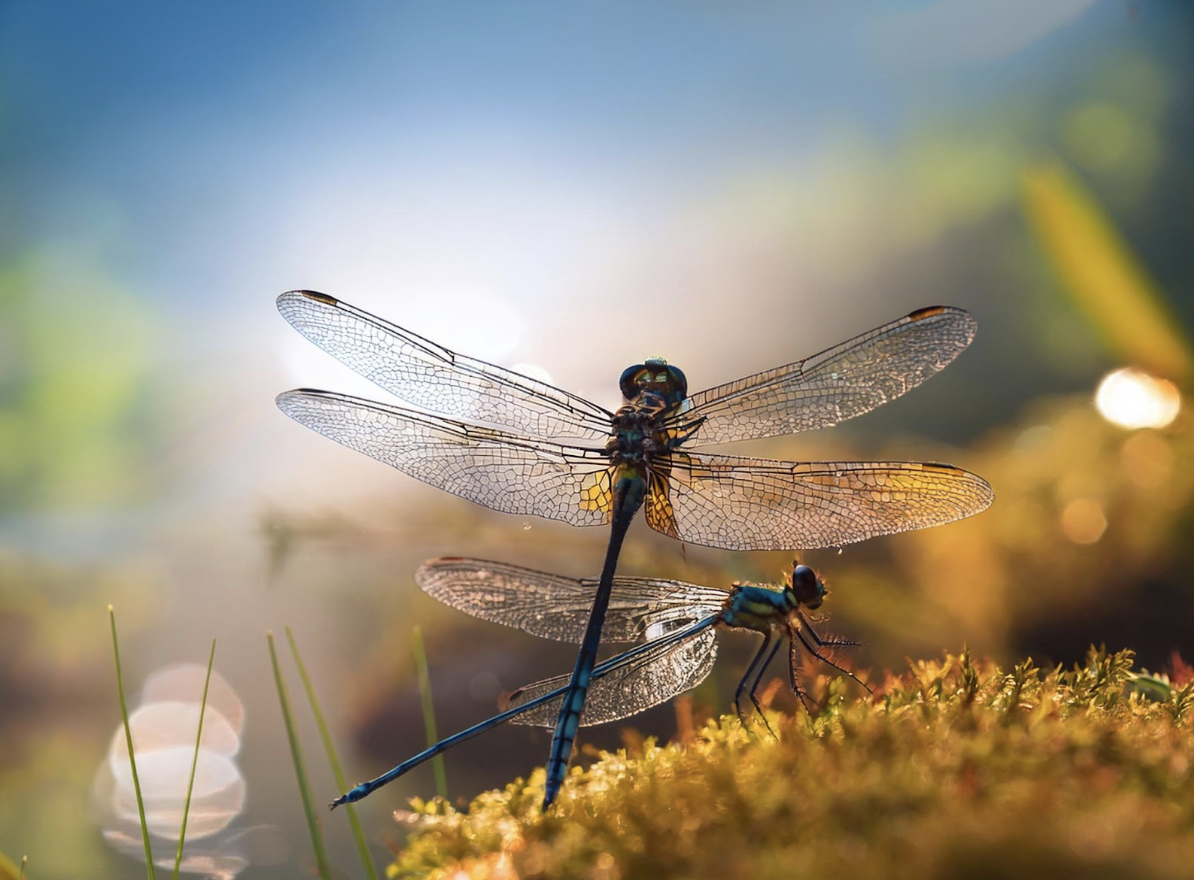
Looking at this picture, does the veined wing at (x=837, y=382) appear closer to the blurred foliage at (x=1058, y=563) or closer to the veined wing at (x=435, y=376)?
the veined wing at (x=435, y=376)

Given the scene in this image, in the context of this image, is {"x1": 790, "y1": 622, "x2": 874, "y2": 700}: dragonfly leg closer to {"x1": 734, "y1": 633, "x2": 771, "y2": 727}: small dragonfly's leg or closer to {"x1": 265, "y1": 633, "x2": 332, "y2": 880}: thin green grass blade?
{"x1": 734, "y1": 633, "x2": 771, "y2": 727}: small dragonfly's leg

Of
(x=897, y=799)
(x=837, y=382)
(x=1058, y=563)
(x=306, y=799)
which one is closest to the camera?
(x=897, y=799)

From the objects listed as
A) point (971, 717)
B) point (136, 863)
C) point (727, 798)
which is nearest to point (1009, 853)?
point (727, 798)

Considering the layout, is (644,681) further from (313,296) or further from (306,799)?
(313,296)

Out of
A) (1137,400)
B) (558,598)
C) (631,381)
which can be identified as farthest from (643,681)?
(1137,400)

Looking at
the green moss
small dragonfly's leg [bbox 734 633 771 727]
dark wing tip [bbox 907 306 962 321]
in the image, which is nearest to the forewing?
small dragonfly's leg [bbox 734 633 771 727]

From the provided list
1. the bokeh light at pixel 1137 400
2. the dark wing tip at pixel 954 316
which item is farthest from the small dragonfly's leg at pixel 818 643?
the bokeh light at pixel 1137 400
